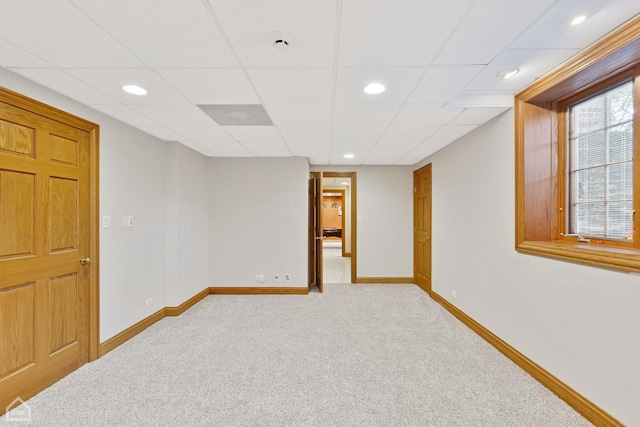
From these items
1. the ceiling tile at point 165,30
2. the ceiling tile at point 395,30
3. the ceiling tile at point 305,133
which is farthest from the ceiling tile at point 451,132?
the ceiling tile at point 165,30

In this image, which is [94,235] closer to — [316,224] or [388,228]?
[316,224]

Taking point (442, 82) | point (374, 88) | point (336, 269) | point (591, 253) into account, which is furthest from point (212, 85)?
point (336, 269)

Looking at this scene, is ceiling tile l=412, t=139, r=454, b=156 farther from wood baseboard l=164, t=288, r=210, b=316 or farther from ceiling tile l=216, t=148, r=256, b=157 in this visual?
wood baseboard l=164, t=288, r=210, b=316

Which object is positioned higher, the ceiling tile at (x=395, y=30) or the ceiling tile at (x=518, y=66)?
the ceiling tile at (x=518, y=66)

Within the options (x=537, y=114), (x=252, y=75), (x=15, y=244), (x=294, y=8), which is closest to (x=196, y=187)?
(x=15, y=244)

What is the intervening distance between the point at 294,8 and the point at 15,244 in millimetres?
2434

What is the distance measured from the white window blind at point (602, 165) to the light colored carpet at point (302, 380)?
4.28 feet

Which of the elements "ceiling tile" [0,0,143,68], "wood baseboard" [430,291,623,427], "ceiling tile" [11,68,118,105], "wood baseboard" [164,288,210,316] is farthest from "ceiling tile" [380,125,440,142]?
"wood baseboard" [164,288,210,316]

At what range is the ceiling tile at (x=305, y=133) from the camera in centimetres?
321

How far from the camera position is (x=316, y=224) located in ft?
16.7

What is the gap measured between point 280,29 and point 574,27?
60.8 inches

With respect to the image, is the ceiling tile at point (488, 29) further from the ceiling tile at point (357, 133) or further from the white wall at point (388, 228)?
the white wall at point (388, 228)

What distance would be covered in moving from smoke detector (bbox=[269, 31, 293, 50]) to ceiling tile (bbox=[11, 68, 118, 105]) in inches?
60.5

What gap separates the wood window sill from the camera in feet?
5.25
